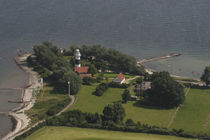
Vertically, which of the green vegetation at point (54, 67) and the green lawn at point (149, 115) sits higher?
the green vegetation at point (54, 67)

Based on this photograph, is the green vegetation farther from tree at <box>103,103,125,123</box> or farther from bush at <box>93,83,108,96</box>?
tree at <box>103,103,125,123</box>

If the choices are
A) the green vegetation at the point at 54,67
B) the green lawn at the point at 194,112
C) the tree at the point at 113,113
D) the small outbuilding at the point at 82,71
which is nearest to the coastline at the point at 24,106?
the green vegetation at the point at 54,67

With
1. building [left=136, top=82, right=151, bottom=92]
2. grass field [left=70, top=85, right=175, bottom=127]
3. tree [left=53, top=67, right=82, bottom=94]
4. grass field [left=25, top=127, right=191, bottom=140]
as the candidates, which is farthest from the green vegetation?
grass field [left=25, top=127, right=191, bottom=140]

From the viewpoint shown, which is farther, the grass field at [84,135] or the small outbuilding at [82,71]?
the small outbuilding at [82,71]

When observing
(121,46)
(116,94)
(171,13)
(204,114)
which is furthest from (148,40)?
(204,114)

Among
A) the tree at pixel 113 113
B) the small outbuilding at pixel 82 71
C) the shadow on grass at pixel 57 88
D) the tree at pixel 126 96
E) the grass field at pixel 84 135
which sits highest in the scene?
the small outbuilding at pixel 82 71

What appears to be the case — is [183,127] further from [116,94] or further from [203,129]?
[116,94]

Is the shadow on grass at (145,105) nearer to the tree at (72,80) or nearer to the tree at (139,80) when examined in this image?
the tree at (139,80)

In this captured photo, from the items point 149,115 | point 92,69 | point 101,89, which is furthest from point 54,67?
point 149,115
